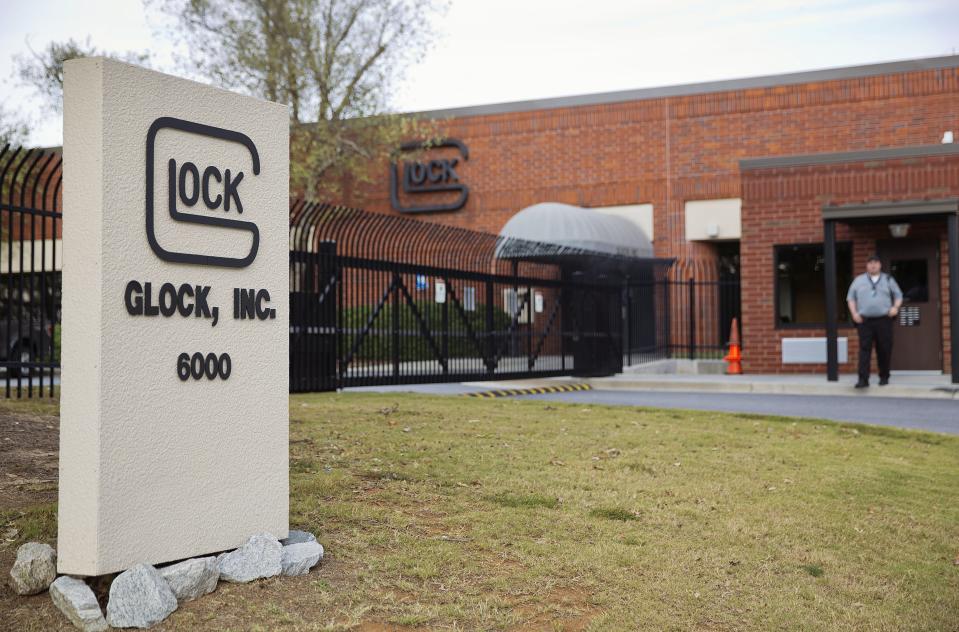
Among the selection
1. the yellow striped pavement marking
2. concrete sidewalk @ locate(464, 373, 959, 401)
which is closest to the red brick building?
concrete sidewalk @ locate(464, 373, 959, 401)

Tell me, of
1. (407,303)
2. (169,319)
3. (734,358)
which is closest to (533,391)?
(407,303)

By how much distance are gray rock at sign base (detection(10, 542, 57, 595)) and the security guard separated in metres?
13.2

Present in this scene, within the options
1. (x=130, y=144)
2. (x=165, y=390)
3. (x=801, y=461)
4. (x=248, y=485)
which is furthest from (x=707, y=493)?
(x=130, y=144)

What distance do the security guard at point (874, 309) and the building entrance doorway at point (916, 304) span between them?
14.2ft

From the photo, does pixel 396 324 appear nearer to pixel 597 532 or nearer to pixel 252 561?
pixel 597 532

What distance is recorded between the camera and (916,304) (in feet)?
62.2

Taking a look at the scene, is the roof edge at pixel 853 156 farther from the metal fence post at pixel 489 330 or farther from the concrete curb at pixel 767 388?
the metal fence post at pixel 489 330

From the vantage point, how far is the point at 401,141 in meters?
31.1

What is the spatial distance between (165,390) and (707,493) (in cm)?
380

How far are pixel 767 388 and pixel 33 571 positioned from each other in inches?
539

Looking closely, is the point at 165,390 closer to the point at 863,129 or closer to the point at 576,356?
the point at 576,356

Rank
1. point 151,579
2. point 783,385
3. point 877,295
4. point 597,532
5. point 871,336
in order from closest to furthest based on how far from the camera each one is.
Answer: point 151,579
point 597,532
point 877,295
point 871,336
point 783,385

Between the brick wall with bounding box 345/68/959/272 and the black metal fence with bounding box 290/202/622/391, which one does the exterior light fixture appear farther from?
the brick wall with bounding box 345/68/959/272

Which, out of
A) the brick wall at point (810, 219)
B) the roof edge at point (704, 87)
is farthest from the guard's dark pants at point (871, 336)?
the roof edge at point (704, 87)
